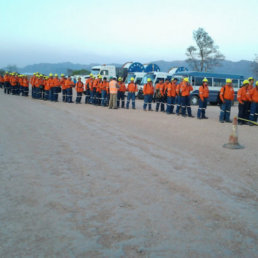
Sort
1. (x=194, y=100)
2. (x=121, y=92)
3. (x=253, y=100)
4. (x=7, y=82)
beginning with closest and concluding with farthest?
(x=253, y=100) → (x=121, y=92) → (x=194, y=100) → (x=7, y=82)

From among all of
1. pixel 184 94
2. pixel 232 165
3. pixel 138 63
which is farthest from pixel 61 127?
pixel 138 63

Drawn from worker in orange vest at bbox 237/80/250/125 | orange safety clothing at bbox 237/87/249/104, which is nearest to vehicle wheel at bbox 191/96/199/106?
worker in orange vest at bbox 237/80/250/125

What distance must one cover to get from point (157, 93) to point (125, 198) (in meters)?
13.6

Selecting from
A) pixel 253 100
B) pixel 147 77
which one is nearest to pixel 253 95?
pixel 253 100

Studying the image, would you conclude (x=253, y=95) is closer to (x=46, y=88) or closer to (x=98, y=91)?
(x=98, y=91)

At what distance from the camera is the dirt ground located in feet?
11.4

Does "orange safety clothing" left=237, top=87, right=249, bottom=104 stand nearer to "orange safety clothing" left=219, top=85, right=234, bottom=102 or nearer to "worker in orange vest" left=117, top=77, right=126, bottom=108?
"orange safety clothing" left=219, top=85, right=234, bottom=102

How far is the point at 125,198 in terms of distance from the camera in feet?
15.4

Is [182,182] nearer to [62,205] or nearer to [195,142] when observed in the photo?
[62,205]

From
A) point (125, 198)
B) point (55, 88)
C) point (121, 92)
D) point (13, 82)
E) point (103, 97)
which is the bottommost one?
point (125, 198)

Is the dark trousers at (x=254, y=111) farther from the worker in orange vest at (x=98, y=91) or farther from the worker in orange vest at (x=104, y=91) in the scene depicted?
the worker in orange vest at (x=98, y=91)

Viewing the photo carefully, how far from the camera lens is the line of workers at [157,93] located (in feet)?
44.3

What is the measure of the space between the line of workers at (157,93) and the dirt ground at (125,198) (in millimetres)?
5215

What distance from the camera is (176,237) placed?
11.9 ft
